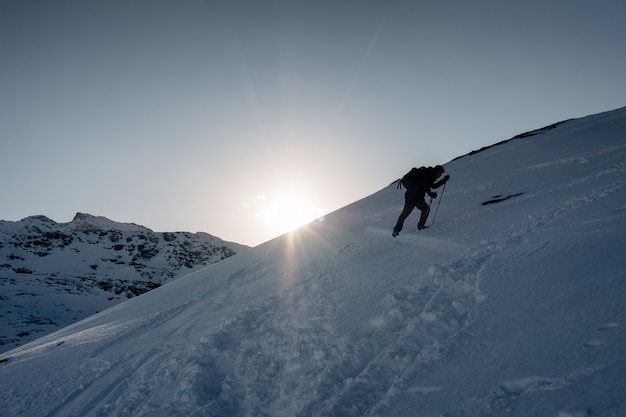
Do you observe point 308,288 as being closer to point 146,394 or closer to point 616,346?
point 146,394

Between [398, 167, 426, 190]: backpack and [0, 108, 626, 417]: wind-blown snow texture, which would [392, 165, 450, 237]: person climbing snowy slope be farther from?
[0, 108, 626, 417]: wind-blown snow texture

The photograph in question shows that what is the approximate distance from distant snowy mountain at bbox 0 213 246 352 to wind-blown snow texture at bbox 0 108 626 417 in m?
33.3

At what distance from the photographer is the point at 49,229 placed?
85.8 metres

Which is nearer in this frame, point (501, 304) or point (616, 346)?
point (616, 346)

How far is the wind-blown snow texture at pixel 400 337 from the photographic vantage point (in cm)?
298

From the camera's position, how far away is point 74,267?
6384 cm

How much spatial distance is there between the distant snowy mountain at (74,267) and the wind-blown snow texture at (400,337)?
3329 cm

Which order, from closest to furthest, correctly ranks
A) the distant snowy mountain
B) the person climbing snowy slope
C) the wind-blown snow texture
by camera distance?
the wind-blown snow texture
the person climbing snowy slope
the distant snowy mountain

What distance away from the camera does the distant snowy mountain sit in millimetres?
36906

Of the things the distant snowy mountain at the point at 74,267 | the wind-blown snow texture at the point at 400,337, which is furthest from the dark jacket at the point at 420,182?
the distant snowy mountain at the point at 74,267

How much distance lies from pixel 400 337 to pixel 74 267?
75164 mm

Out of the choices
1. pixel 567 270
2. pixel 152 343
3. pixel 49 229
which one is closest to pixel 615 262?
pixel 567 270

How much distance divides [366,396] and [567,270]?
9.76 feet

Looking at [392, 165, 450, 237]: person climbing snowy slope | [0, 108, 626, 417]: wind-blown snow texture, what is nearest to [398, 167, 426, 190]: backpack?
[392, 165, 450, 237]: person climbing snowy slope
